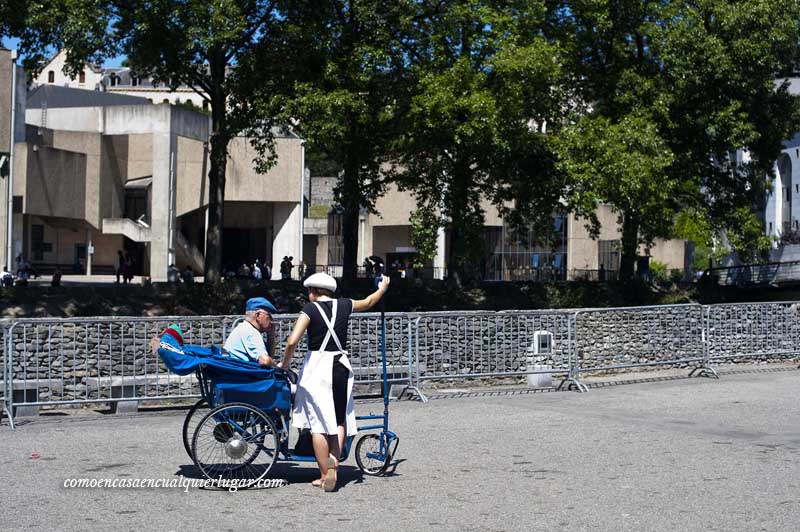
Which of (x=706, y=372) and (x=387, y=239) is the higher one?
(x=387, y=239)

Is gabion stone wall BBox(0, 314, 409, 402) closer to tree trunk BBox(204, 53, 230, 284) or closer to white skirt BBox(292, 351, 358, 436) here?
white skirt BBox(292, 351, 358, 436)

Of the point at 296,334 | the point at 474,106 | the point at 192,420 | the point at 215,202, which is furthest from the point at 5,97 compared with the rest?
the point at 296,334

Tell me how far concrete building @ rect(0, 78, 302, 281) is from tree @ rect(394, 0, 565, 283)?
25.4m

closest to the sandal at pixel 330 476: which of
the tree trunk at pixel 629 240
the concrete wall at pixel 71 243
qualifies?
Result: the tree trunk at pixel 629 240

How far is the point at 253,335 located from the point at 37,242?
177 feet

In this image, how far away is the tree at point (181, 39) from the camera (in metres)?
23.5

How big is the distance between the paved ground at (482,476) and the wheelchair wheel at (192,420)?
1.47 feet

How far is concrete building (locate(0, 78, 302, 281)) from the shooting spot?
5406 cm

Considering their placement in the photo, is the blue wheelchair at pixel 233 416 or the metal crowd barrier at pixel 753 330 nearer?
the blue wheelchair at pixel 233 416

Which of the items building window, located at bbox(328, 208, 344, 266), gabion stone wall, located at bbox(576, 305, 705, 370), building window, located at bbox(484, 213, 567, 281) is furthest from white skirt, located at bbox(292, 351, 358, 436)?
building window, located at bbox(328, 208, 344, 266)

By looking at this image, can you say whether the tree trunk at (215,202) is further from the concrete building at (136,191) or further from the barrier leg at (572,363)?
the concrete building at (136,191)

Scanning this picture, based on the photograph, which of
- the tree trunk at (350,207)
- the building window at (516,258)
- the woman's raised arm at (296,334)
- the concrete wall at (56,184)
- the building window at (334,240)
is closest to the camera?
the woman's raised arm at (296,334)

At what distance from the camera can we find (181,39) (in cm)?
2462

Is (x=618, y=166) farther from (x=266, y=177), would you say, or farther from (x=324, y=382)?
(x=266, y=177)
